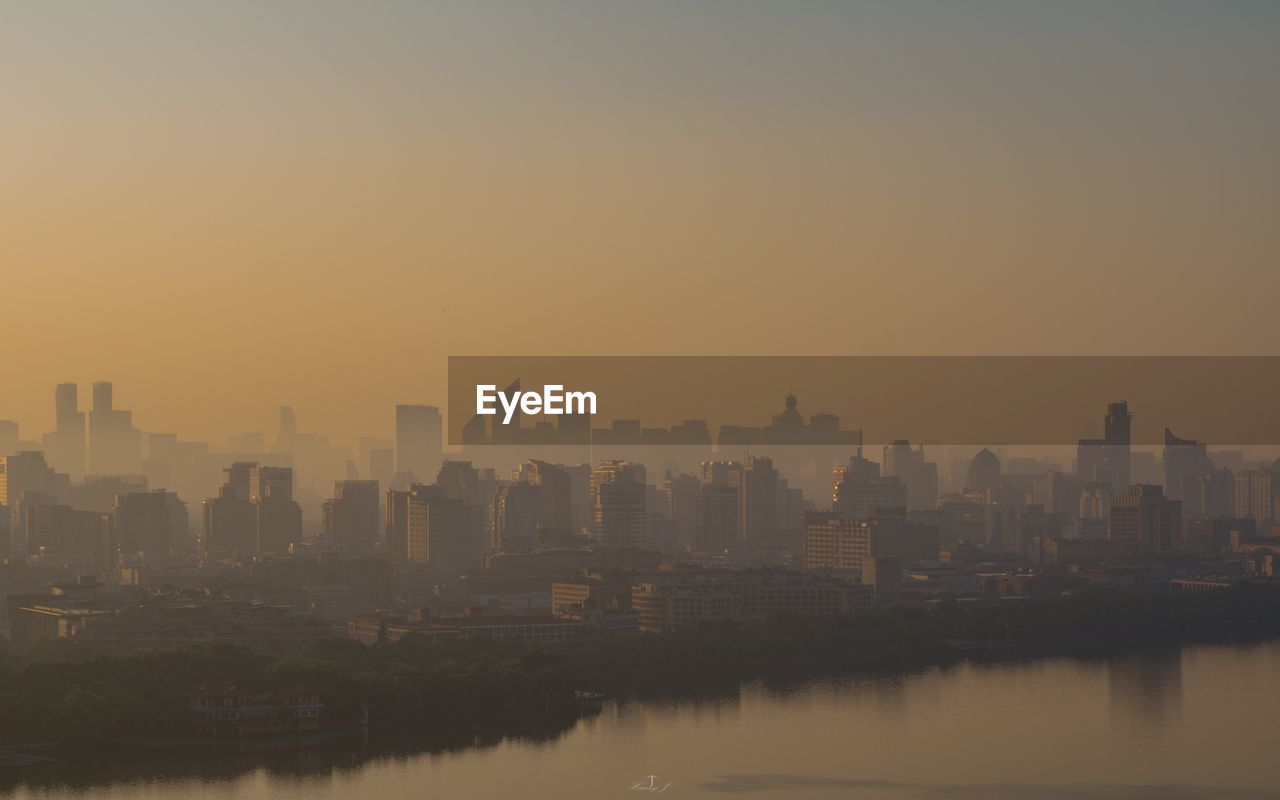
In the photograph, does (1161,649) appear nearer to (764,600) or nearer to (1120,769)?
(764,600)

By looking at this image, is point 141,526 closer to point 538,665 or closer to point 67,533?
point 67,533

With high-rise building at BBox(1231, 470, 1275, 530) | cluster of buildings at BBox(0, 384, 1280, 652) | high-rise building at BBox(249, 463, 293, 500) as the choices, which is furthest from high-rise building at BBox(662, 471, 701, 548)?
high-rise building at BBox(1231, 470, 1275, 530)

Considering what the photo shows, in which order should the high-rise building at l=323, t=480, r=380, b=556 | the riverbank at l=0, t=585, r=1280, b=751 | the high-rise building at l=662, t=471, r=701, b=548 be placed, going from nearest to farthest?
the riverbank at l=0, t=585, r=1280, b=751
the high-rise building at l=323, t=480, r=380, b=556
the high-rise building at l=662, t=471, r=701, b=548

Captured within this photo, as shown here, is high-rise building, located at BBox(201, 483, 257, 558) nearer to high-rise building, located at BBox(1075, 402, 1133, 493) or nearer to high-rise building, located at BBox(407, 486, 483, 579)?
high-rise building, located at BBox(407, 486, 483, 579)

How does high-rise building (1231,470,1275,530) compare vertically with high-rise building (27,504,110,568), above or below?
above

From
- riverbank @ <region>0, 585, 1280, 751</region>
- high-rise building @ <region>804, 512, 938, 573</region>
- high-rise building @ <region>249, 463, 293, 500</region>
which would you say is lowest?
riverbank @ <region>0, 585, 1280, 751</region>

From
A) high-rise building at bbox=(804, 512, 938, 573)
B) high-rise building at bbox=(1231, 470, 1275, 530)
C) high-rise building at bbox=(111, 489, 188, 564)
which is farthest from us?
high-rise building at bbox=(1231, 470, 1275, 530)

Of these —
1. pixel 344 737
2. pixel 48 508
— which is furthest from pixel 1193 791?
pixel 48 508

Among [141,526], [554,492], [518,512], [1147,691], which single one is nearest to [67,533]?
[141,526]
